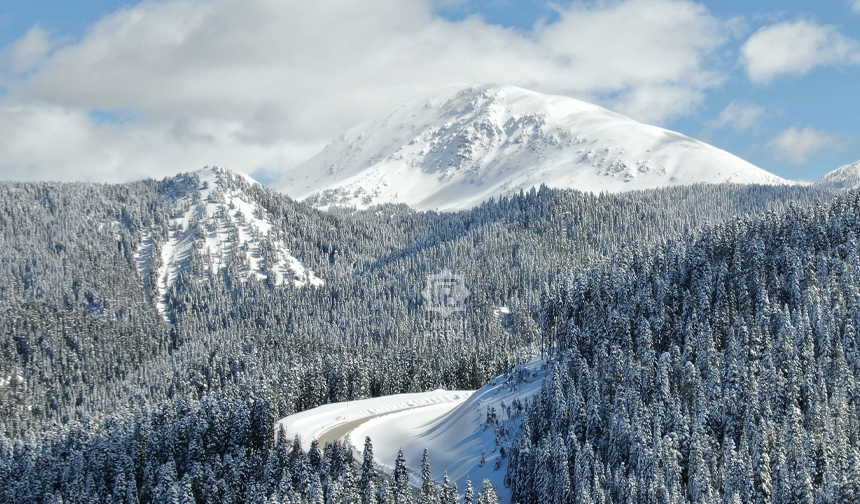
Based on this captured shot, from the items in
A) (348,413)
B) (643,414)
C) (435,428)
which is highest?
(643,414)

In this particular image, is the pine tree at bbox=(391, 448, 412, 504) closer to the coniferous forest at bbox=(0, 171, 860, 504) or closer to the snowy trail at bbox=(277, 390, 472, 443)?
the coniferous forest at bbox=(0, 171, 860, 504)

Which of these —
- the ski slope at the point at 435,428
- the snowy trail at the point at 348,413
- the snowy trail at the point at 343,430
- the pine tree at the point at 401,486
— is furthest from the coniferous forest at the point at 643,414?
the snowy trail at the point at 348,413

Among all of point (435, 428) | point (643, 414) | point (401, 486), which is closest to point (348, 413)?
point (435, 428)

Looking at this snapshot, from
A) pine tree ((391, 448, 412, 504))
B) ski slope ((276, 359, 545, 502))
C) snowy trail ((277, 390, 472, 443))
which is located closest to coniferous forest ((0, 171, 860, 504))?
pine tree ((391, 448, 412, 504))

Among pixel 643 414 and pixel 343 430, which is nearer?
pixel 643 414

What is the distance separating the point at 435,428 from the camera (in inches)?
4653

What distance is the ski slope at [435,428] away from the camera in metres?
104

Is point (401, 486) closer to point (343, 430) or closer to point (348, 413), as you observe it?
point (343, 430)

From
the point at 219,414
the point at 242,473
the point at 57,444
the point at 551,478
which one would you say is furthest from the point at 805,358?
the point at 57,444

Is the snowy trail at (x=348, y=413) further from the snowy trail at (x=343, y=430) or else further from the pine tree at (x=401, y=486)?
the pine tree at (x=401, y=486)

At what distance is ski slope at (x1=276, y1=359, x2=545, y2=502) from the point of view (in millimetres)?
103938

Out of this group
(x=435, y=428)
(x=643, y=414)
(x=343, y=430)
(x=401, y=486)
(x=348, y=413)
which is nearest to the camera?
(x=401, y=486)

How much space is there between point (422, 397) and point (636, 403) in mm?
55101

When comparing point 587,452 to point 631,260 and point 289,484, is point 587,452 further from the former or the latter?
point 631,260
